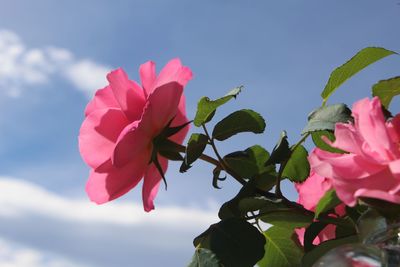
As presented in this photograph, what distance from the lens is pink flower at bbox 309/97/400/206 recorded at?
333 mm

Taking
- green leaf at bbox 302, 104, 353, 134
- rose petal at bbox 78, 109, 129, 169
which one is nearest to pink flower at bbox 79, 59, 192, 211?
rose petal at bbox 78, 109, 129, 169

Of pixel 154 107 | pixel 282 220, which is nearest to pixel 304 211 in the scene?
pixel 282 220

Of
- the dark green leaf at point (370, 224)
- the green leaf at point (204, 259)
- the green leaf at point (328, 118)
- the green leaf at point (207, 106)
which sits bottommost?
the dark green leaf at point (370, 224)

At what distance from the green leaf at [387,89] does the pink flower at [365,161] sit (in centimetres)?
12

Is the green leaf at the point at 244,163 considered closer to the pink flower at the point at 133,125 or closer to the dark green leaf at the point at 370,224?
the pink flower at the point at 133,125

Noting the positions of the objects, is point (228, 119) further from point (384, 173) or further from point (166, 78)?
point (384, 173)

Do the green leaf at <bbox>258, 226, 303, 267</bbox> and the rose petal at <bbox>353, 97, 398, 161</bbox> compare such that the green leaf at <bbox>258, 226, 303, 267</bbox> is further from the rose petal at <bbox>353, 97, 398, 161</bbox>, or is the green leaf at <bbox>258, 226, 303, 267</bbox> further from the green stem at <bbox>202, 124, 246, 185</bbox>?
the rose petal at <bbox>353, 97, 398, 161</bbox>

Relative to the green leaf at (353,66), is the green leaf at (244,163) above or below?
below

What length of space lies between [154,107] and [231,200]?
9 cm

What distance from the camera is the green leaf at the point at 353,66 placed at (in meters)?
0.49

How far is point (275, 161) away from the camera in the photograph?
19.3 inches

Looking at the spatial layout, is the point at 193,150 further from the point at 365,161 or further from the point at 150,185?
the point at 365,161

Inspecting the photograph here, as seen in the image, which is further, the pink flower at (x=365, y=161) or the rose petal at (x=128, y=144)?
the rose petal at (x=128, y=144)

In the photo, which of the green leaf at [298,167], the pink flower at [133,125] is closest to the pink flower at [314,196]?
the green leaf at [298,167]
